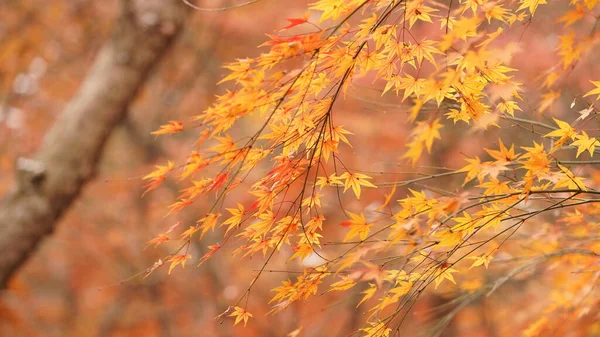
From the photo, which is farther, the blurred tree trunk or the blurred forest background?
the blurred forest background

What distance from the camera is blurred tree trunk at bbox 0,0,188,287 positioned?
2584 mm

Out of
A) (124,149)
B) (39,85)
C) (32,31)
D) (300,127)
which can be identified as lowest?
(124,149)

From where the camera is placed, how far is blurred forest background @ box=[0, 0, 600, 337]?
4770 millimetres

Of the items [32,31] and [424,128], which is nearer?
[424,128]

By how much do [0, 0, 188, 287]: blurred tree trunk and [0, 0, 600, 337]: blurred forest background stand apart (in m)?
1.82

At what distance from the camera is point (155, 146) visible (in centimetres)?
482

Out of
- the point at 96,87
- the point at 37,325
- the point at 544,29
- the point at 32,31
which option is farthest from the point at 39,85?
the point at 544,29

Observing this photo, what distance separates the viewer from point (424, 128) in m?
1.13

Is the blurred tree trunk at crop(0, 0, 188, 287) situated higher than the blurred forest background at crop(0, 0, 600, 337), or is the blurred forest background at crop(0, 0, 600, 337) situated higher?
the blurred tree trunk at crop(0, 0, 188, 287)

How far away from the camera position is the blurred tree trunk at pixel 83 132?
258cm

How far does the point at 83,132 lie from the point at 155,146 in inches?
85.1

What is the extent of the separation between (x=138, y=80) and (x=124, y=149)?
4122 millimetres

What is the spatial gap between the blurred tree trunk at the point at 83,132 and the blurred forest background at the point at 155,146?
71.8 inches

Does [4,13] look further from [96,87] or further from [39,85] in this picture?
[96,87]
